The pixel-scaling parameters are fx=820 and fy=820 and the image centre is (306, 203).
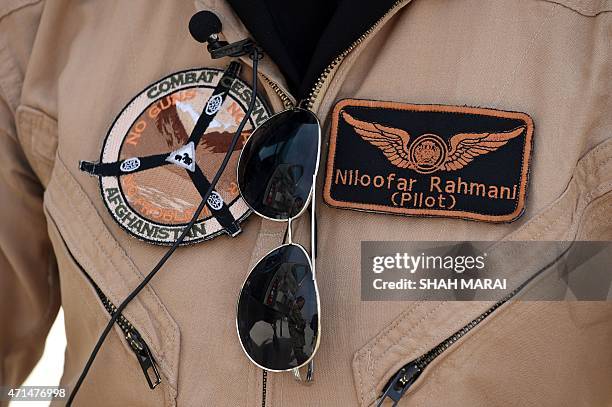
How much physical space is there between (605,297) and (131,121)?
61 centimetres

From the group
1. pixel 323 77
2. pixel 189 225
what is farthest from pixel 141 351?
pixel 323 77

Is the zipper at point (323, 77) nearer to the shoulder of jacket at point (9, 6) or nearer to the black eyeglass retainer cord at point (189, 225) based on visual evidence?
the black eyeglass retainer cord at point (189, 225)

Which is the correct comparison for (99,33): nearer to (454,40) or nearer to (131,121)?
(131,121)

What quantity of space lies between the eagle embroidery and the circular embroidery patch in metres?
0.15

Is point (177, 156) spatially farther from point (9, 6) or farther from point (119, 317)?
point (9, 6)

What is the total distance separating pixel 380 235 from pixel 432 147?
0.38ft

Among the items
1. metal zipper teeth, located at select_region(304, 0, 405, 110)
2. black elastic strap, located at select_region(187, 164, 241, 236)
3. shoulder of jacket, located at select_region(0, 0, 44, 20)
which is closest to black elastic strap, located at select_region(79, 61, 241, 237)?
black elastic strap, located at select_region(187, 164, 241, 236)

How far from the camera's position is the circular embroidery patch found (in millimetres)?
989

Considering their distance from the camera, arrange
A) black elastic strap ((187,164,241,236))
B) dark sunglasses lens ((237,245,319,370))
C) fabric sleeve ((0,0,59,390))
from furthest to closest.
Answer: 1. fabric sleeve ((0,0,59,390))
2. black elastic strap ((187,164,241,236))
3. dark sunglasses lens ((237,245,319,370))

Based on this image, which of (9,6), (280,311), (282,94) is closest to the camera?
(280,311)

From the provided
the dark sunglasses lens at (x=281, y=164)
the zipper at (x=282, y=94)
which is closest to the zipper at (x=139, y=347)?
the dark sunglasses lens at (x=281, y=164)

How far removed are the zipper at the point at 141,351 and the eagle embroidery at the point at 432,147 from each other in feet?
1.19

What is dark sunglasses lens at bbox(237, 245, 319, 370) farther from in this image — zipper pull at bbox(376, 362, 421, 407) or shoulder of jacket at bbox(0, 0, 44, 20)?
shoulder of jacket at bbox(0, 0, 44, 20)

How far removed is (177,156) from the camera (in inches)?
40.0
